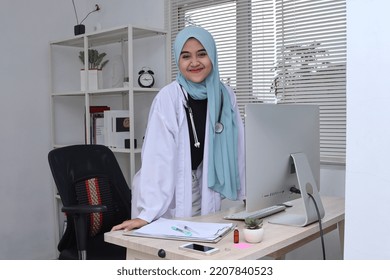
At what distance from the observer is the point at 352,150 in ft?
2.42

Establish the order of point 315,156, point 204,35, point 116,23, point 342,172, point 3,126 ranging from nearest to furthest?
1. point 315,156
2. point 204,35
3. point 342,172
4. point 3,126
5. point 116,23

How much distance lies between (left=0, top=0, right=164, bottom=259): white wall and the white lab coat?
1.73m

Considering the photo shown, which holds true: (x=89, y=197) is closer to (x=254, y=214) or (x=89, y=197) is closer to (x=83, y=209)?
(x=83, y=209)

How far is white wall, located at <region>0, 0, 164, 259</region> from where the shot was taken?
3.47m

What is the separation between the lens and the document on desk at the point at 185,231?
4.86 feet

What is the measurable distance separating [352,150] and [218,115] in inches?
54.3

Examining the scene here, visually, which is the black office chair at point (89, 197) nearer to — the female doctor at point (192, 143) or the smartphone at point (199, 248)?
the female doctor at point (192, 143)

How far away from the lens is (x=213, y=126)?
2.04 meters

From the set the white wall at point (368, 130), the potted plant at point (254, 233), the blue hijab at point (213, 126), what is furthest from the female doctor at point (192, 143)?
the white wall at point (368, 130)

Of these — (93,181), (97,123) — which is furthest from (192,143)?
(97,123)

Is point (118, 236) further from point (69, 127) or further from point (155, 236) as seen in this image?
point (69, 127)

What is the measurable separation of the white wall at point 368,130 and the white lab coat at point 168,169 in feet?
3.79

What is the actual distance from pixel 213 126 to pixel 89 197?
2.54 feet

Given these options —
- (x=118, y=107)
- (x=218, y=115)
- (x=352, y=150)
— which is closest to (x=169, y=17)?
(x=118, y=107)
